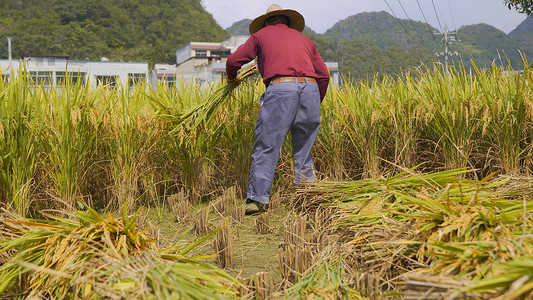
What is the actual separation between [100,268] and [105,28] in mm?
86724

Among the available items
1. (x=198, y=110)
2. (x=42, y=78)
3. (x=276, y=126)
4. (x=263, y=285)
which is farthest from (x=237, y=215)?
(x=42, y=78)

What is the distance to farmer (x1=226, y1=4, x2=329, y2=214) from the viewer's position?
3.42 meters

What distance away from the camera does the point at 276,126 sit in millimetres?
3430

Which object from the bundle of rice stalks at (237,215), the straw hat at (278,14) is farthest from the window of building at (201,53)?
the bundle of rice stalks at (237,215)

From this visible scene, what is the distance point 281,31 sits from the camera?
3.58 m

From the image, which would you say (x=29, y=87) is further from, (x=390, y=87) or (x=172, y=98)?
(x=390, y=87)

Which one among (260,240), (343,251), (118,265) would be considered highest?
(118,265)

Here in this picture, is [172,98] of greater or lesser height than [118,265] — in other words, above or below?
above

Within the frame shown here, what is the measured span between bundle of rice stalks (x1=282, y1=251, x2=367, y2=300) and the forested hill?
2918 inches

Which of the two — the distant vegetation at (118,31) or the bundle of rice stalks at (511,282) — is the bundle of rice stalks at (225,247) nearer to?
the bundle of rice stalks at (511,282)

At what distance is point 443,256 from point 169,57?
79.7 m

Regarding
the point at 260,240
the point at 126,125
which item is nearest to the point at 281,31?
the point at 126,125

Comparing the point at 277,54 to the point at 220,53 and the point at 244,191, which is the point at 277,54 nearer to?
the point at 244,191

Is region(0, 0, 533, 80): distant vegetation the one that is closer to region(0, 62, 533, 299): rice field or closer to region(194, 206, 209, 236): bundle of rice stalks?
region(0, 62, 533, 299): rice field
